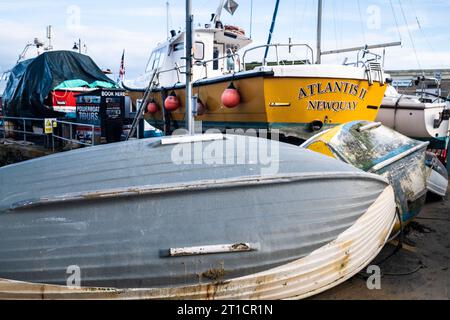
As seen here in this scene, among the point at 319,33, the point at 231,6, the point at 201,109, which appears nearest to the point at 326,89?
the point at 201,109

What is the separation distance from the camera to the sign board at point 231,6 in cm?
977

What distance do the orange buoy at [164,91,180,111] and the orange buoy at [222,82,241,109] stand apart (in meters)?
1.88

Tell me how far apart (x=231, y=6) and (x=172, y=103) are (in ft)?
11.5

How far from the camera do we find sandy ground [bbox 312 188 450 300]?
3045 mm

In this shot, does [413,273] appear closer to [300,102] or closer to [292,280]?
[292,280]

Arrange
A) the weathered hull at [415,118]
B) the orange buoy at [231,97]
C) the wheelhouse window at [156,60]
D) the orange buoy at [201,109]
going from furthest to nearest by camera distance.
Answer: the wheelhouse window at [156,60]
the weathered hull at [415,118]
the orange buoy at [201,109]
the orange buoy at [231,97]

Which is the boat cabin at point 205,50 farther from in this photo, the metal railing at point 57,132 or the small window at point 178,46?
the metal railing at point 57,132

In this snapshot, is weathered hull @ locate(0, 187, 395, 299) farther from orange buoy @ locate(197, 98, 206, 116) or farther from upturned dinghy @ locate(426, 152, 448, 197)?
orange buoy @ locate(197, 98, 206, 116)

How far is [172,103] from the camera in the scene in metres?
8.09

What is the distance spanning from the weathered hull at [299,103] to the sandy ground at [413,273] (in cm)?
240

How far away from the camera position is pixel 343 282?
10.4 ft

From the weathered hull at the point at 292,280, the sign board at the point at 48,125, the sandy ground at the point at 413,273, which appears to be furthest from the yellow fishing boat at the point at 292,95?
the sign board at the point at 48,125

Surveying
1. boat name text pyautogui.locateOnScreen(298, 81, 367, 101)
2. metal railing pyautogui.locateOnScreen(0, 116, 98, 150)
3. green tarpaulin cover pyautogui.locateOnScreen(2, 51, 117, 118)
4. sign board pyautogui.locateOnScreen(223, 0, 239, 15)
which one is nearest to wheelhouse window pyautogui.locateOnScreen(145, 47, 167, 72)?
sign board pyautogui.locateOnScreen(223, 0, 239, 15)
